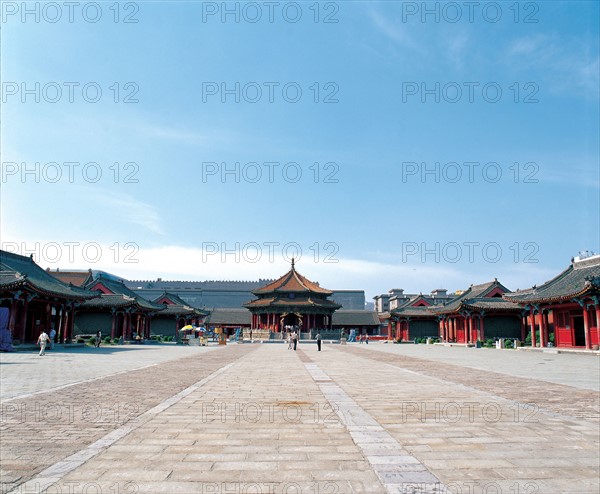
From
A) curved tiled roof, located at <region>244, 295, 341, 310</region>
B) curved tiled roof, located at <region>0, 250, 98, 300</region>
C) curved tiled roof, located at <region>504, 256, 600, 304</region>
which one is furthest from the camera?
curved tiled roof, located at <region>244, 295, 341, 310</region>

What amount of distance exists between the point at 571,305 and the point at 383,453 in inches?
1380

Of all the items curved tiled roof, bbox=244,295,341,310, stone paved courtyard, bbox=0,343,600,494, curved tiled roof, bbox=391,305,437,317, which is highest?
curved tiled roof, bbox=244,295,341,310

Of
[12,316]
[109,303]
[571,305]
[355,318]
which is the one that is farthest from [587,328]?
[355,318]

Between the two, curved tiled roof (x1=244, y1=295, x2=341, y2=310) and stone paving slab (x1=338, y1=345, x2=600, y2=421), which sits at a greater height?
curved tiled roof (x1=244, y1=295, x2=341, y2=310)

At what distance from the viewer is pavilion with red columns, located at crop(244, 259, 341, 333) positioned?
6281 cm

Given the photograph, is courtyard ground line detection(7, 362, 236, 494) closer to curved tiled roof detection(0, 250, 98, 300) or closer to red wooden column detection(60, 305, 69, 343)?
curved tiled roof detection(0, 250, 98, 300)

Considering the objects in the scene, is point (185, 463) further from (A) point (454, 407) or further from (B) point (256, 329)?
(B) point (256, 329)

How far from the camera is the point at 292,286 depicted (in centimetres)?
6606

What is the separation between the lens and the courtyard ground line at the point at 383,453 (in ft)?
15.1

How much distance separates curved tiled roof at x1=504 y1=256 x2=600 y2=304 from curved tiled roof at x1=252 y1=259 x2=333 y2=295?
29517mm

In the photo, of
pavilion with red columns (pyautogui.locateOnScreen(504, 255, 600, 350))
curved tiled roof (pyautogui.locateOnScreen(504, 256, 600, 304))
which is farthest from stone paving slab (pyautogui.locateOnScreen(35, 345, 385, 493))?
pavilion with red columns (pyautogui.locateOnScreen(504, 255, 600, 350))

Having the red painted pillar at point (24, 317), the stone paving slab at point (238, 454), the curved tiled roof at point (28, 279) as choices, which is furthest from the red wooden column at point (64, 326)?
the stone paving slab at point (238, 454)

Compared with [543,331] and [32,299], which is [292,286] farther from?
[32,299]

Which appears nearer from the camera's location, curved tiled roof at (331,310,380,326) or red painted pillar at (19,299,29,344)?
red painted pillar at (19,299,29,344)
